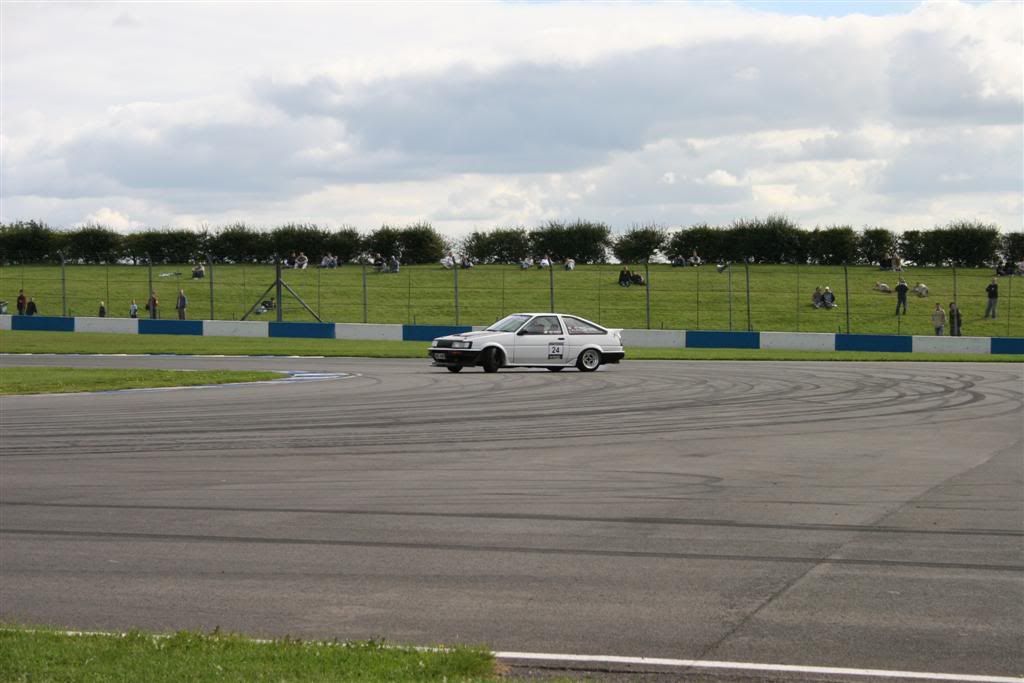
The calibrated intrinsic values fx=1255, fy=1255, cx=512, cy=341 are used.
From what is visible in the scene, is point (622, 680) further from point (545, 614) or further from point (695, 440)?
point (695, 440)

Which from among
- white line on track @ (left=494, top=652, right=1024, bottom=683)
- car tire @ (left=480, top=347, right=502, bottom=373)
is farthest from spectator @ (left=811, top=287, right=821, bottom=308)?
white line on track @ (left=494, top=652, right=1024, bottom=683)

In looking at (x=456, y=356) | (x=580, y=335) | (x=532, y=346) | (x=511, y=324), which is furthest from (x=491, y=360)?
(x=580, y=335)

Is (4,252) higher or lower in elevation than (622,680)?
higher

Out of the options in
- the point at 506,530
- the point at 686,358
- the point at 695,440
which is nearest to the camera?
the point at 506,530

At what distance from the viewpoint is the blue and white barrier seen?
39156 mm

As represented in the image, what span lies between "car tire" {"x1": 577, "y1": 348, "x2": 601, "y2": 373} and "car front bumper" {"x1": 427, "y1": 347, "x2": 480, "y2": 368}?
2.46 m

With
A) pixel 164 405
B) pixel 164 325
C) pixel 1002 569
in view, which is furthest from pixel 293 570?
pixel 164 325

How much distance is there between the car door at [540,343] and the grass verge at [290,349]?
7.54 meters

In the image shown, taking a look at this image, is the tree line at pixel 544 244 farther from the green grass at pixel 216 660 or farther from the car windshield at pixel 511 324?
the green grass at pixel 216 660

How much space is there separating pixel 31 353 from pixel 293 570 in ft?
95.2

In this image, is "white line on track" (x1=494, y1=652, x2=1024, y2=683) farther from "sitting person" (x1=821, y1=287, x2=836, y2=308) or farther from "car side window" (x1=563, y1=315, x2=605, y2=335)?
"sitting person" (x1=821, y1=287, x2=836, y2=308)

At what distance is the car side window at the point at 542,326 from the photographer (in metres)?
26.4

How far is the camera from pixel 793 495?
10.0 metres

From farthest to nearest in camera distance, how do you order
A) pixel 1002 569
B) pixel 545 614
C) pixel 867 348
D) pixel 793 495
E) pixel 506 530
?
pixel 867 348
pixel 793 495
pixel 506 530
pixel 1002 569
pixel 545 614
